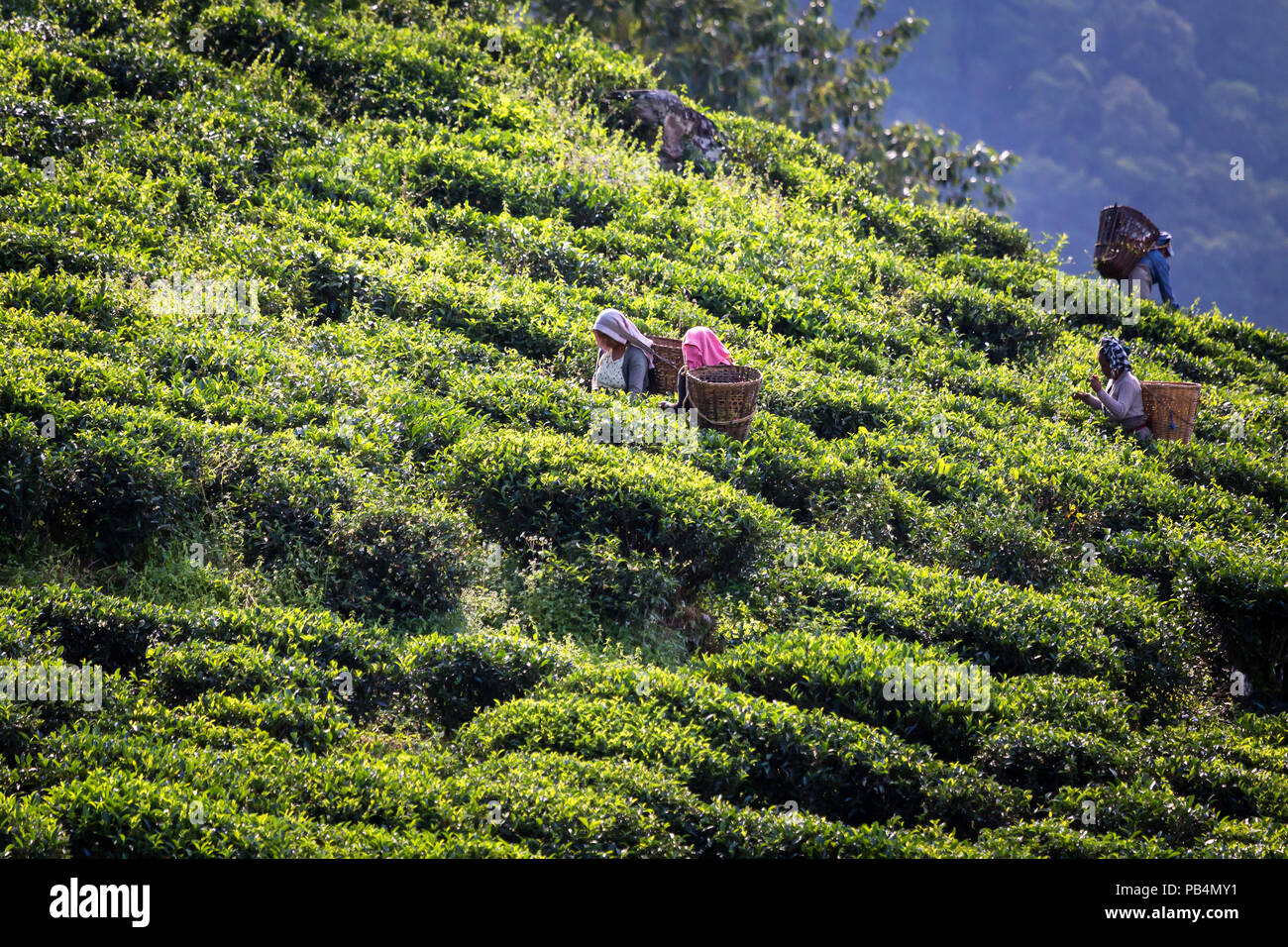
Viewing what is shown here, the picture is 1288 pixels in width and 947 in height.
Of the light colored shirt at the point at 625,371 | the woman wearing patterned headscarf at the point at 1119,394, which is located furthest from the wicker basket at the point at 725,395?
the woman wearing patterned headscarf at the point at 1119,394

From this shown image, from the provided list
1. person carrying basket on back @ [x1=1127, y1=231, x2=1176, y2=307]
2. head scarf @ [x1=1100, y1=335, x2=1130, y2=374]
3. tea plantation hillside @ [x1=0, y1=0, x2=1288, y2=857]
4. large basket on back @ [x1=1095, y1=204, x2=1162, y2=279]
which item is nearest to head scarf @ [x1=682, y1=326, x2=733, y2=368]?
tea plantation hillside @ [x1=0, y1=0, x2=1288, y2=857]

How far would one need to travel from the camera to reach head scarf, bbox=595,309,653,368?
9086 millimetres

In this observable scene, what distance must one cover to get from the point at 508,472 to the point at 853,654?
2.73 m

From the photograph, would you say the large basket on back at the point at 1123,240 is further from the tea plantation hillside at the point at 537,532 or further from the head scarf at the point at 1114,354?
the head scarf at the point at 1114,354

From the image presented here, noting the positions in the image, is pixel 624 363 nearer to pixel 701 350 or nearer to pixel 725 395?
pixel 701 350

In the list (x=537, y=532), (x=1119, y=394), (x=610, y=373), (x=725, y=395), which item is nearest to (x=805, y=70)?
(x=1119, y=394)

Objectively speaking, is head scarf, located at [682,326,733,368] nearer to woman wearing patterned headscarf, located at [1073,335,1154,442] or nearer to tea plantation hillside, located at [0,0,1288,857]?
tea plantation hillside, located at [0,0,1288,857]

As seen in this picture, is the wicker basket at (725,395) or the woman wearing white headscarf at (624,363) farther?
the woman wearing white headscarf at (624,363)

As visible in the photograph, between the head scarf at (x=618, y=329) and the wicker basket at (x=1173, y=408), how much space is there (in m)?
4.96

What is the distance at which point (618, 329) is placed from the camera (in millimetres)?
9133

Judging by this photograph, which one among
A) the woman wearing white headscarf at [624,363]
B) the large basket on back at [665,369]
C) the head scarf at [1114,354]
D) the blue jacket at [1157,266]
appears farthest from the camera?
the blue jacket at [1157,266]

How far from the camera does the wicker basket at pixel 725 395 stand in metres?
8.73

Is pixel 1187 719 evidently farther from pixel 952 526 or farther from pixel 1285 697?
pixel 952 526

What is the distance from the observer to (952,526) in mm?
8664
